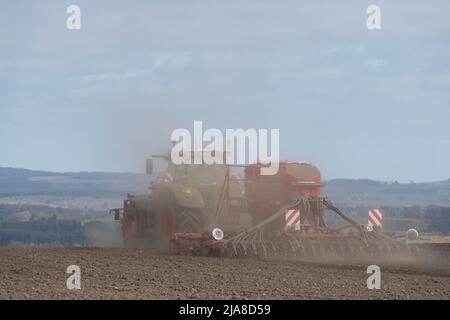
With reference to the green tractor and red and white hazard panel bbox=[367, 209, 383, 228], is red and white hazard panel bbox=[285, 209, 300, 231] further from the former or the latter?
red and white hazard panel bbox=[367, 209, 383, 228]

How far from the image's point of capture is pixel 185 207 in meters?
20.2

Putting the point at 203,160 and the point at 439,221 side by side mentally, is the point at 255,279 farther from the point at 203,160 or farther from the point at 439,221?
the point at 439,221

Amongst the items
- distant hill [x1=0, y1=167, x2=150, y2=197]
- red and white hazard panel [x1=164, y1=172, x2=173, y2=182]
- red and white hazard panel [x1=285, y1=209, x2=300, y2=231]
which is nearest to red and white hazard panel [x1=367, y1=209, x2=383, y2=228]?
red and white hazard panel [x1=285, y1=209, x2=300, y2=231]

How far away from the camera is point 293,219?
19.1 meters

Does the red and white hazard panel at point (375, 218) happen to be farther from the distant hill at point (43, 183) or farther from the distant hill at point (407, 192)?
the distant hill at point (43, 183)

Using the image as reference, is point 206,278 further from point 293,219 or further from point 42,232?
point 42,232

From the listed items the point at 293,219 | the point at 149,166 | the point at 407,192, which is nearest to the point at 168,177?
the point at 149,166

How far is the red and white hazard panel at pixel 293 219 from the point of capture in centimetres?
1903

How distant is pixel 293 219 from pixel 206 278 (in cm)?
608

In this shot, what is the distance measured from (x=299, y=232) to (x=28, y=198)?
348 ft

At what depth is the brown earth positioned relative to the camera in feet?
37.1

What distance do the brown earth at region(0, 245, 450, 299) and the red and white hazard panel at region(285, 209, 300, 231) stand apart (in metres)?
2.12
